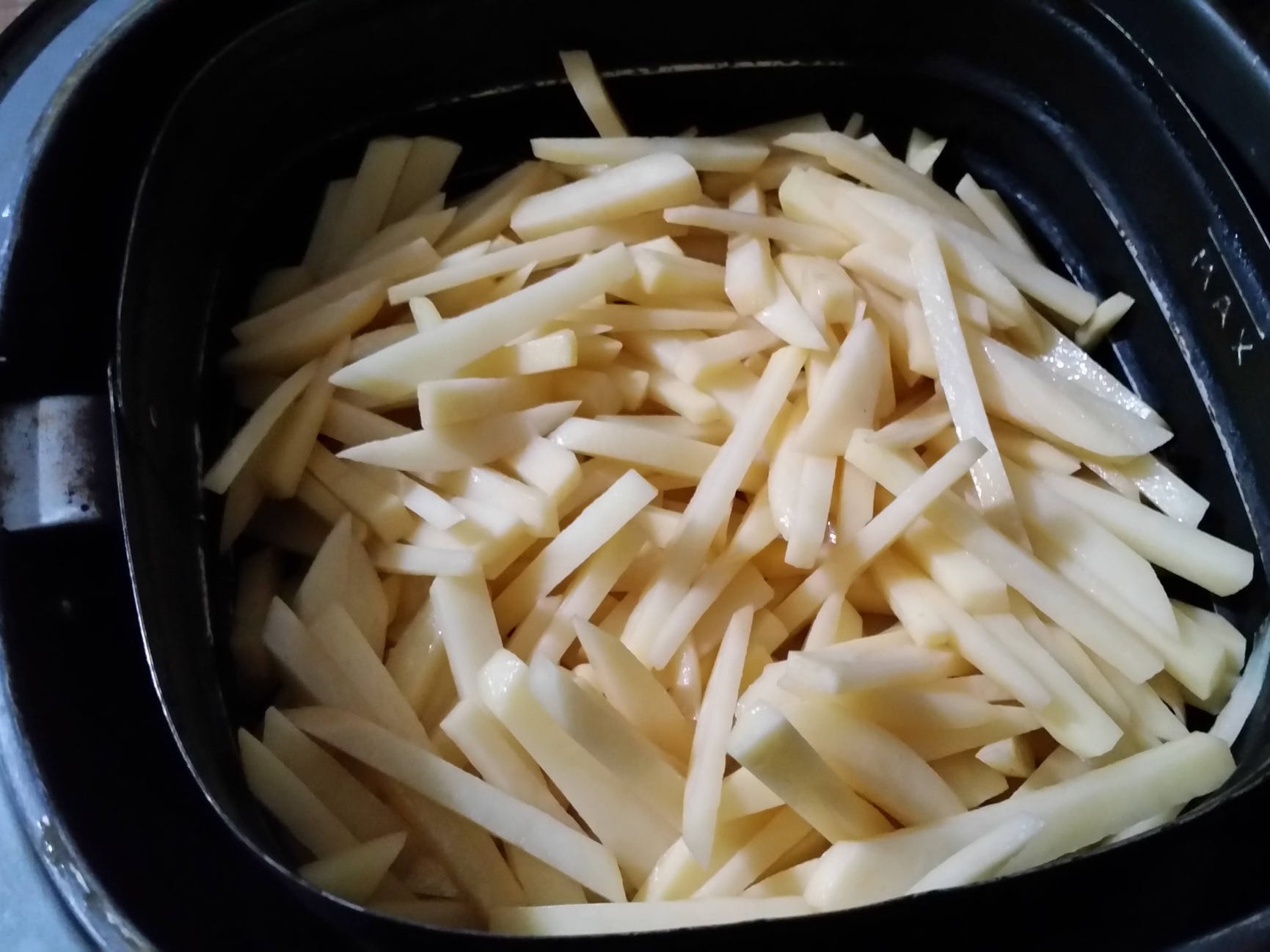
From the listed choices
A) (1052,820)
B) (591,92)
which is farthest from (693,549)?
(591,92)

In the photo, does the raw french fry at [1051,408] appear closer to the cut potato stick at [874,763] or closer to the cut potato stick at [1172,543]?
the cut potato stick at [1172,543]

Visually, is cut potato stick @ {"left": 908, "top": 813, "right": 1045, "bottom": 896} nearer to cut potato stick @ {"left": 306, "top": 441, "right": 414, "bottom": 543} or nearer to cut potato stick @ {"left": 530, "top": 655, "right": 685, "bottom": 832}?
cut potato stick @ {"left": 530, "top": 655, "right": 685, "bottom": 832}

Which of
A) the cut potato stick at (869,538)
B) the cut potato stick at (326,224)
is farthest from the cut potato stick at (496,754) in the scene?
the cut potato stick at (326,224)

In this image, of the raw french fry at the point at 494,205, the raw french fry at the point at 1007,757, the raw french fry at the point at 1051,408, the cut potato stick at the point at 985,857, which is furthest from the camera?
the raw french fry at the point at 494,205

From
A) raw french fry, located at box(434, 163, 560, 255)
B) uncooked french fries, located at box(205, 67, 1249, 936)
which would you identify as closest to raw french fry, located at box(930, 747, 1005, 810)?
uncooked french fries, located at box(205, 67, 1249, 936)

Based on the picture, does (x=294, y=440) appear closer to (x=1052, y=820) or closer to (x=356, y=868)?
(x=356, y=868)

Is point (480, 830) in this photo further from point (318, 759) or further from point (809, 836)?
point (809, 836)
